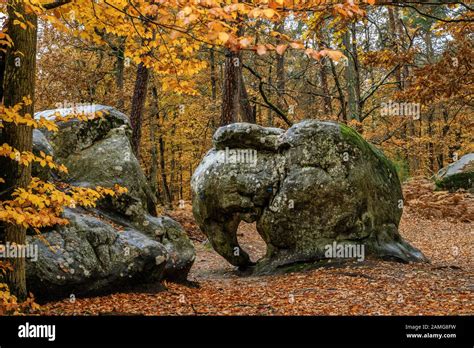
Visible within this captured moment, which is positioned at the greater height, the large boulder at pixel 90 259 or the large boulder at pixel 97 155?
the large boulder at pixel 97 155

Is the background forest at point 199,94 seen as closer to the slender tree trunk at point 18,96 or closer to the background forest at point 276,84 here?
the slender tree trunk at point 18,96

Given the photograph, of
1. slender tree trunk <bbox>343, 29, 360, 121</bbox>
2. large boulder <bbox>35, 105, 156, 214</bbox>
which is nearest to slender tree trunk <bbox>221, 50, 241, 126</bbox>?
slender tree trunk <bbox>343, 29, 360, 121</bbox>

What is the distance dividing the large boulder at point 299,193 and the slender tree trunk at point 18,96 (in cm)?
515

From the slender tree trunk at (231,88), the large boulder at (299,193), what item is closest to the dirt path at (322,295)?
the large boulder at (299,193)

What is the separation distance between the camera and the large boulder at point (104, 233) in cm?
599

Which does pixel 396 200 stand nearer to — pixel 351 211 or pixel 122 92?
pixel 351 211

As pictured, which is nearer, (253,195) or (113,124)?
(113,124)

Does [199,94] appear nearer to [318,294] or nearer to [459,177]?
[318,294]

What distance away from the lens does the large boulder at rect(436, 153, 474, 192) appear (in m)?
19.5

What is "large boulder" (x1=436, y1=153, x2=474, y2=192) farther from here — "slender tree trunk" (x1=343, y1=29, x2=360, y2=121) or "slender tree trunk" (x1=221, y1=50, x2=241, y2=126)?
"slender tree trunk" (x1=221, y1=50, x2=241, y2=126)

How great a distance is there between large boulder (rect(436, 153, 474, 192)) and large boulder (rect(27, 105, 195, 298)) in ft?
50.7
